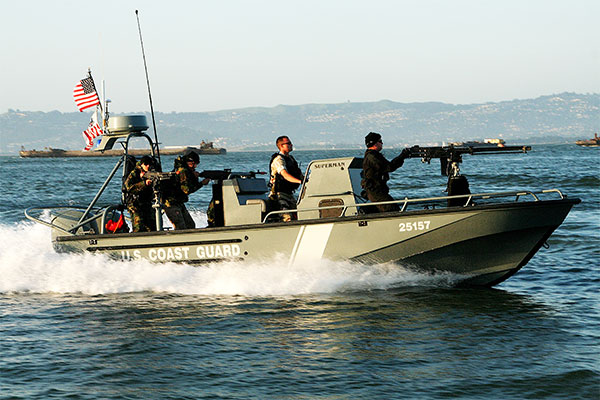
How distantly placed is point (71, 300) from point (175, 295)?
1.55 m

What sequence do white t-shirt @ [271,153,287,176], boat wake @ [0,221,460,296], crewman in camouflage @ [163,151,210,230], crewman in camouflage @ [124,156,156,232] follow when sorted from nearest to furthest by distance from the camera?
1. boat wake @ [0,221,460,296]
2. white t-shirt @ [271,153,287,176]
3. crewman in camouflage @ [163,151,210,230]
4. crewman in camouflage @ [124,156,156,232]

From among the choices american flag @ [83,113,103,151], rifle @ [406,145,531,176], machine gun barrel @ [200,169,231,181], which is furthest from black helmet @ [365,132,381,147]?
american flag @ [83,113,103,151]

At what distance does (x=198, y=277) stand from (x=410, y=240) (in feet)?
10.6

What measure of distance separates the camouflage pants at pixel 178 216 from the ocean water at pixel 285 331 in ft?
2.33

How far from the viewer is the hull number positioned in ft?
36.7

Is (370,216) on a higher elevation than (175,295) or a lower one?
higher

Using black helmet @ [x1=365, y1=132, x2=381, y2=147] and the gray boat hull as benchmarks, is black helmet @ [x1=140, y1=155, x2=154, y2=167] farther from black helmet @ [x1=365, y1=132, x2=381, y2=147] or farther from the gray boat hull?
black helmet @ [x1=365, y1=132, x2=381, y2=147]

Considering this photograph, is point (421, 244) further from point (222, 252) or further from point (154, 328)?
point (154, 328)

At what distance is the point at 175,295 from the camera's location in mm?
12266

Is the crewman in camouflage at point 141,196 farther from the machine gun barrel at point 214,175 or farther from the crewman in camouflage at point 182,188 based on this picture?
the machine gun barrel at point 214,175

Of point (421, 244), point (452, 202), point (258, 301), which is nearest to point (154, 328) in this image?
point (258, 301)

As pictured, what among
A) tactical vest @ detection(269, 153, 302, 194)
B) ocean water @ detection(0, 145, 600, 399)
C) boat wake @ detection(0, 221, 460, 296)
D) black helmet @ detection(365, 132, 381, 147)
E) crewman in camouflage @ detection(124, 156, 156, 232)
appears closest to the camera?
ocean water @ detection(0, 145, 600, 399)

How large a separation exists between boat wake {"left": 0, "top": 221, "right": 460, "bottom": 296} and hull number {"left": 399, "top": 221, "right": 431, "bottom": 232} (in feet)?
2.12

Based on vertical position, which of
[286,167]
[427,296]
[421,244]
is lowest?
[427,296]
